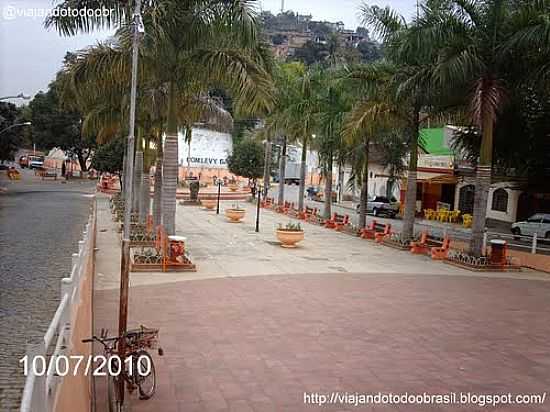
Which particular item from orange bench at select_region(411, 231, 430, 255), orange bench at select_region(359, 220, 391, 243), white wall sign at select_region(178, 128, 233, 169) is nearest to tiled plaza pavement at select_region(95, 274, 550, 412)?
orange bench at select_region(411, 231, 430, 255)

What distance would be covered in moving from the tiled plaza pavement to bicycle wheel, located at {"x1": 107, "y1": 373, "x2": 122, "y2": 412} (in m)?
0.23

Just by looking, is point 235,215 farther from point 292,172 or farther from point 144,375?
point 292,172

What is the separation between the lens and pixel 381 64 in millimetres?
21234

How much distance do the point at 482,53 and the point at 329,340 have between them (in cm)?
1166

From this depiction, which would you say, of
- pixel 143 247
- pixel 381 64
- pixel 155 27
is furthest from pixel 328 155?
pixel 155 27

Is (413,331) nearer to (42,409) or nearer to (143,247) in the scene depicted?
(42,409)

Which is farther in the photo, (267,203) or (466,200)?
(267,203)

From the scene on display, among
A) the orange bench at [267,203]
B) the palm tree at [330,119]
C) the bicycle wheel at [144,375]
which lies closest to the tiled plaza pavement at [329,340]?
the bicycle wheel at [144,375]

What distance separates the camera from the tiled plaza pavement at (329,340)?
6.97 metres

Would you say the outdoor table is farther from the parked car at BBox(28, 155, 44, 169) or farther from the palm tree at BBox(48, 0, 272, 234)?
the parked car at BBox(28, 155, 44, 169)

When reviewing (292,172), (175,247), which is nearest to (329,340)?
(175,247)

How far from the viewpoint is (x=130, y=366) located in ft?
20.6

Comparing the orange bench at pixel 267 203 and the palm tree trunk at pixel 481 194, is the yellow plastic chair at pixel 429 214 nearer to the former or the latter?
the orange bench at pixel 267 203

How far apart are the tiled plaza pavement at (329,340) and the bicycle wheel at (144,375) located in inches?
5.0
